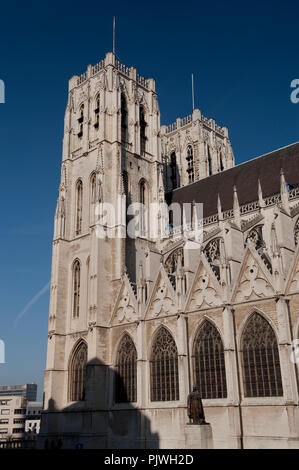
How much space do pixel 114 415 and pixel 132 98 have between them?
2443 centimetres

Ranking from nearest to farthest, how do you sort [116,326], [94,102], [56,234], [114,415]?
[114,415], [116,326], [56,234], [94,102]

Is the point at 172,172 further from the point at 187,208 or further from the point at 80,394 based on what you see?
the point at 80,394

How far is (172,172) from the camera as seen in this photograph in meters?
52.4

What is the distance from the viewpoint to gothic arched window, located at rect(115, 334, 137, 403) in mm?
28781

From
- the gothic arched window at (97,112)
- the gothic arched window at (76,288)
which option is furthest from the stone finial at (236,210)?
the gothic arched window at (97,112)

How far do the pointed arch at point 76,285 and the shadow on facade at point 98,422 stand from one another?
521cm

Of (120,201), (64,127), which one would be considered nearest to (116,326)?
(120,201)

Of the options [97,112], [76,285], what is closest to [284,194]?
[76,285]

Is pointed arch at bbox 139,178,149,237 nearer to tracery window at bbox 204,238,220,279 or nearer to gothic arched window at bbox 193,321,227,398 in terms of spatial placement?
tracery window at bbox 204,238,220,279

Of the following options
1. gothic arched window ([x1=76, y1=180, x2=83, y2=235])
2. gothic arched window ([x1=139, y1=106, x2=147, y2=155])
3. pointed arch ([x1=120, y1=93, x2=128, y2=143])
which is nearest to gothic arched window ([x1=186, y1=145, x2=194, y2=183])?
gothic arched window ([x1=139, y1=106, x2=147, y2=155])

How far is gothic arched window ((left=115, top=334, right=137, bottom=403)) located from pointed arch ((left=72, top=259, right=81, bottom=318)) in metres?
5.28

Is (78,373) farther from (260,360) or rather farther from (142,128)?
(142,128)

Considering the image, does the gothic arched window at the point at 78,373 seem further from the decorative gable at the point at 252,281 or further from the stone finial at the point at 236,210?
the stone finial at the point at 236,210

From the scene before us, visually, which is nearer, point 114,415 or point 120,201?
point 114,415
